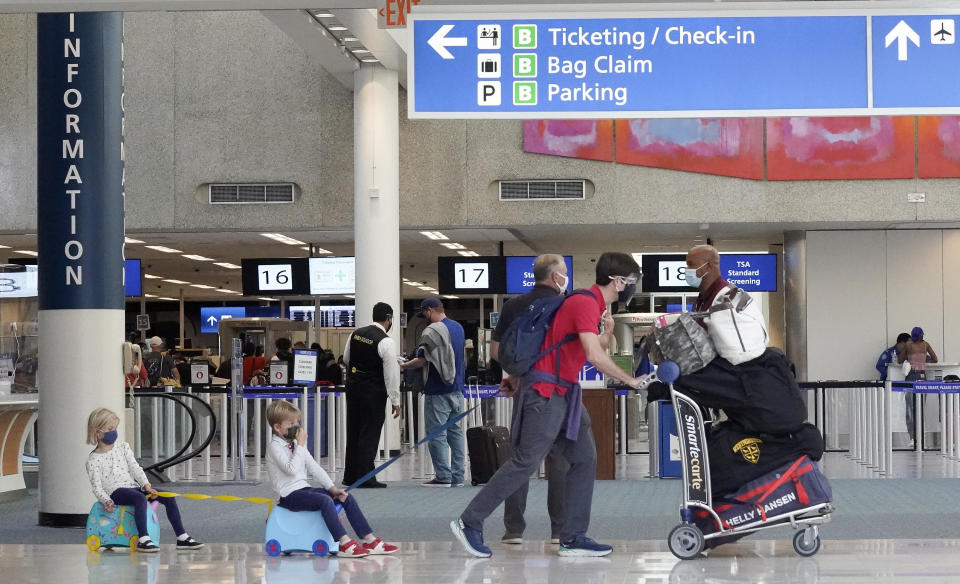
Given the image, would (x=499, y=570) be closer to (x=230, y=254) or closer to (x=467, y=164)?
(x=467, y=164)

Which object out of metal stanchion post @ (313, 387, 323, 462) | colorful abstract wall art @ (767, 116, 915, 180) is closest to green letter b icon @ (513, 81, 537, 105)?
metal stanchion post @ (313, 387, 323, 462)

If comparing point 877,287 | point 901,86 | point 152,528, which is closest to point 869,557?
point 901,86

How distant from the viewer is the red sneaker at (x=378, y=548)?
7613 mm

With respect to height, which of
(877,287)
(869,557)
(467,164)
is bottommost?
(869,557)

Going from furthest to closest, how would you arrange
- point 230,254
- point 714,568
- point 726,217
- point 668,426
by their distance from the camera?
point 230,254 < point 726,217 < point 668,426 < point 714,568

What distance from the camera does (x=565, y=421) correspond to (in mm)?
7207

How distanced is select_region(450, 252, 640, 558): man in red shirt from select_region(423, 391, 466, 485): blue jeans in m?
4.74

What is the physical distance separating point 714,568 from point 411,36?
3114 millimetres

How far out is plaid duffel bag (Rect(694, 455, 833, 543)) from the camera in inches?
275

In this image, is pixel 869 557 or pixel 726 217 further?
pixel 726 217

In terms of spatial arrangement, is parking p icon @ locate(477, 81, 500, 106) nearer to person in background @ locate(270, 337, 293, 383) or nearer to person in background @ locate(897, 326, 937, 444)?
person in background @ locate(270, 337, 293, 383)

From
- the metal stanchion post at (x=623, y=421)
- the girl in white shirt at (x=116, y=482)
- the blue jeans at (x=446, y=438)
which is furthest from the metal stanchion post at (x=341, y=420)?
the girl in white shirt at (x=116, y=482)

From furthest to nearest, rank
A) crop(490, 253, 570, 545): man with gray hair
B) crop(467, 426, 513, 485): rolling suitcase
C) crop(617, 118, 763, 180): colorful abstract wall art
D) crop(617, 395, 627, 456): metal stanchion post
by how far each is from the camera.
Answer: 1. crop(617, 118, 763, 180): colorful abstract wall art
2. crop(617, 395, 627, 456): metal stanchion post
3. crop(467, 426, 513, 485): rolling suitcase
4. crop(490, 253, 570, 545): man with gray hair

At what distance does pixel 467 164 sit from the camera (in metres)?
18.5
